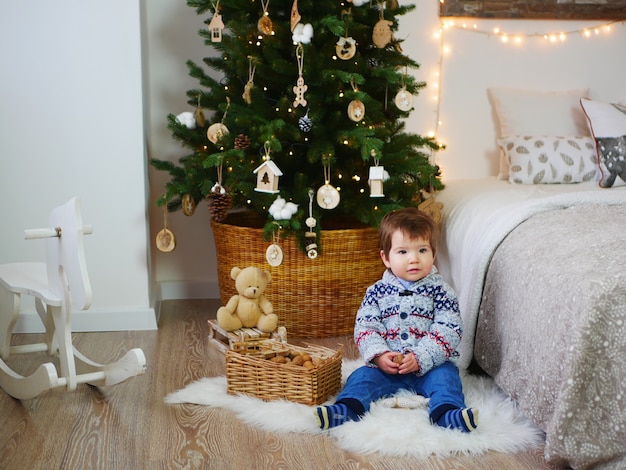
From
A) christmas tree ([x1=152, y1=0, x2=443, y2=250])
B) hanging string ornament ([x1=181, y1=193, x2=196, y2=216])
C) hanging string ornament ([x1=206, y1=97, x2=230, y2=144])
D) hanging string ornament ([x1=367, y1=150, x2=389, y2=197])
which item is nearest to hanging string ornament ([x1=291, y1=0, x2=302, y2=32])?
christmas tree ([x1=152, y1=0, x2=443, y2=250])

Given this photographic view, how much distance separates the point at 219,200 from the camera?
108 inches

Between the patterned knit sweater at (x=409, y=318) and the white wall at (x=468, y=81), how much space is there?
1.35 metres

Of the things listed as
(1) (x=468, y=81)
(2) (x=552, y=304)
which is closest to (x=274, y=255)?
(2) (x=552, y=304)

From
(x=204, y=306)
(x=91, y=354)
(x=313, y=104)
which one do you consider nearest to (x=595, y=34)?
(x=313, y=104)

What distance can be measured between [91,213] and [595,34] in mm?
2353

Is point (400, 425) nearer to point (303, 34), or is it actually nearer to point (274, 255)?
point (274, 255)

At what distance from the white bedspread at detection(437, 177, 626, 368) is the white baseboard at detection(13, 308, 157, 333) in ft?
3.78

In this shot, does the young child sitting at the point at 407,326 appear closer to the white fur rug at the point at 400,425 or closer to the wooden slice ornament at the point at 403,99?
the white fur rug at the point at 400,425

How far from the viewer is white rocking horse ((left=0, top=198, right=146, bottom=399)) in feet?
6.47

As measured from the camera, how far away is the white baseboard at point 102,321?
2.85m

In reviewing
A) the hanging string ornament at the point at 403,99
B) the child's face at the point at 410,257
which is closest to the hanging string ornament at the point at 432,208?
the hanging string ornament at the point at 403,99

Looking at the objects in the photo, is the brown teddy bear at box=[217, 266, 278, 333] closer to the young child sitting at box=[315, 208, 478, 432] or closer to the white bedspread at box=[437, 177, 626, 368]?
the young child sitting at box=[315, 208, 478, 432]

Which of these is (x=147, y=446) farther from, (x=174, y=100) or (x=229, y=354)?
(x=174, y=100)

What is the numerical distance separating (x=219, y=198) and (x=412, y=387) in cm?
99
